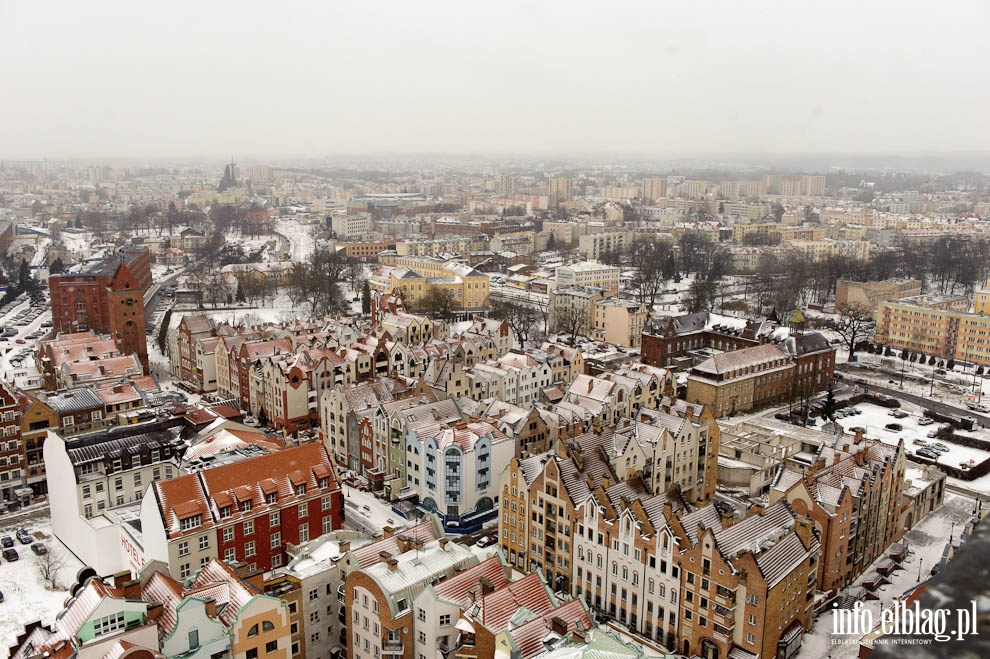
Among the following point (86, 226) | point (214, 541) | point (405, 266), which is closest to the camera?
point (214, 541)

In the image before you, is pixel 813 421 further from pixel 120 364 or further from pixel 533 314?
pixel 120 364

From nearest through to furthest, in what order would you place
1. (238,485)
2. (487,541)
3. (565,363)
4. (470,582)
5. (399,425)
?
(470,582)
(238,485)
(487,541)
(399,425)
(565,363)

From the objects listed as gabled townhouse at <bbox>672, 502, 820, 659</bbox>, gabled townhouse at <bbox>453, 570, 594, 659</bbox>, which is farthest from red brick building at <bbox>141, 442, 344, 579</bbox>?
gabled townhouse at <bbox>672, 502, 820, 659</bbox>

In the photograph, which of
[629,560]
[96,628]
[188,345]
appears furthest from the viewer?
[188,345]

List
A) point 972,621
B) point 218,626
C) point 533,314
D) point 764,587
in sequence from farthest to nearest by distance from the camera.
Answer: point 533,314 → point 764,587 → point 218,626 → point 972,621

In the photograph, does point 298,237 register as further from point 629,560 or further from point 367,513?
point 629,560

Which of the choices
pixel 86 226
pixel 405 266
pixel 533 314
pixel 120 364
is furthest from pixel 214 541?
pixel 86 226

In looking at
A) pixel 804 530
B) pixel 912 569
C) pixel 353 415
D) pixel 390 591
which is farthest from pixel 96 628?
pixel 912 569
